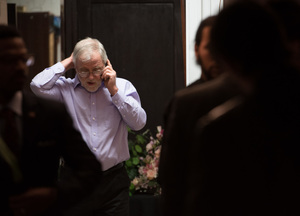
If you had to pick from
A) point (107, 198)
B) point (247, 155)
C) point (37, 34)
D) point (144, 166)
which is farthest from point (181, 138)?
point (37, 34)

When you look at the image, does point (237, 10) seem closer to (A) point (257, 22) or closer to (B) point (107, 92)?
(A) point (257, 22)

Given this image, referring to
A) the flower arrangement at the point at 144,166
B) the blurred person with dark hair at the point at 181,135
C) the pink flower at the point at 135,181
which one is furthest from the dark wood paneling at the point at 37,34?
the blurred person with dark hair at the point at 181,135

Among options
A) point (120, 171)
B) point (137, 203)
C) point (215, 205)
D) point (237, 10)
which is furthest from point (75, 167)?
point (137, 203)

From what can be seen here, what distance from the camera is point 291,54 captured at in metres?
1.49

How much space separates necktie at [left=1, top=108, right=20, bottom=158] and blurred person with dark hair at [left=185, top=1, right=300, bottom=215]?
0.66 meters

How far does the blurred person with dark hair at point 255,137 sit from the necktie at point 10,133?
0.66m

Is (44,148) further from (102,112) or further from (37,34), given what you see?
(37,34)

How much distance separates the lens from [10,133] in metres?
1.84

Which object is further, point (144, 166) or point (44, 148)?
point (144, 166)

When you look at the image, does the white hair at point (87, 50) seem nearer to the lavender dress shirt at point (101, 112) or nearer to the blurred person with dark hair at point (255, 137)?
the lavender dress shirt at point (101, 112)

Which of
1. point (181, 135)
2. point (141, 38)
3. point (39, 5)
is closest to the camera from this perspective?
point (181, 135)

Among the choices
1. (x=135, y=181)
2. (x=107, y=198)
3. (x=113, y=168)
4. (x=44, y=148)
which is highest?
(x=44, y=148)

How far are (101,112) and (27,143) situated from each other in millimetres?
1444

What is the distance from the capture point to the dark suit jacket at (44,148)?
184cm
